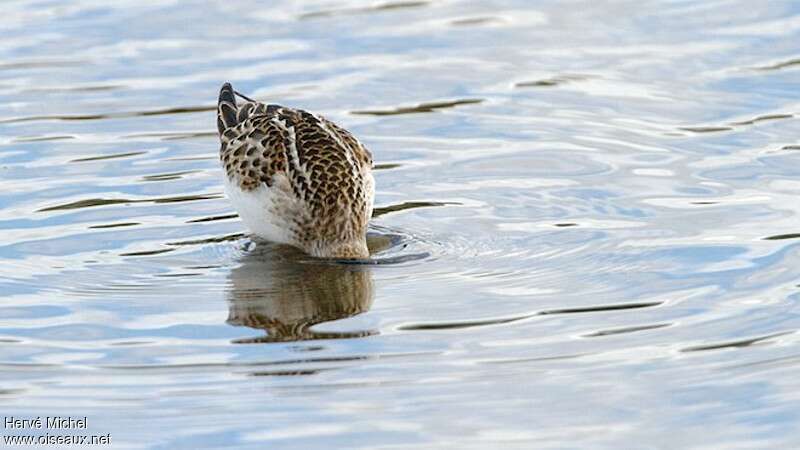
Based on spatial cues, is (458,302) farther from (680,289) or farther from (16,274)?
(16,274)

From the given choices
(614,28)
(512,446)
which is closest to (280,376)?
(512,446)

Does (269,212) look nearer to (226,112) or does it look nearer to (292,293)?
(292,293)

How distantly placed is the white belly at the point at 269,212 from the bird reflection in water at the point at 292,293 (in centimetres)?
14

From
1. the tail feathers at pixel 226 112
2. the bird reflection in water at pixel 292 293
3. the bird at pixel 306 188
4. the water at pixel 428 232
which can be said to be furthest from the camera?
the tail feathers at pixel 226 112

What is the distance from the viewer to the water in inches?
373

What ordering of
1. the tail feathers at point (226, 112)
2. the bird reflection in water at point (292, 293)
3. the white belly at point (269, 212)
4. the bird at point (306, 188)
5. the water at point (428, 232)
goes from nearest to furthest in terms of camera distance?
the water at point (428, 232) < the bird reflection in water at point (292, 293) < the bird at point (306, 188) < the white belly at point (269, 212) < the tail feathers at point (226, 112)

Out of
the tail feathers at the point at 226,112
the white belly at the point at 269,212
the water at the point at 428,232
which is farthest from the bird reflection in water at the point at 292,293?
the tail feathers at the point at 226,112

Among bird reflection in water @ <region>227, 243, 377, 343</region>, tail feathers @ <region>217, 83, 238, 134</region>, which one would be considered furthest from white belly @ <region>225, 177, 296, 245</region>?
tail feathers @ <region>217, 83, 238, 134</region>

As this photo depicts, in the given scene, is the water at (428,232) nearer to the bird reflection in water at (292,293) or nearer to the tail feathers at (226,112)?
the bird reflection in water at (292,293)

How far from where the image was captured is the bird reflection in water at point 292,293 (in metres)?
10.9

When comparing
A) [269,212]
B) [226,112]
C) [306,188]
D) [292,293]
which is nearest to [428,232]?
[306,188]

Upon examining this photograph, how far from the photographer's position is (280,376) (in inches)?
390

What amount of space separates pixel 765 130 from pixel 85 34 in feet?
23.0

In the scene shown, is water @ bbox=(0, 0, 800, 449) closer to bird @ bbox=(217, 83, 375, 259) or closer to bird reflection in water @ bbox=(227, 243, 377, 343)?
bird reflection in water @ bbox=(227, 243, 377, 343)
